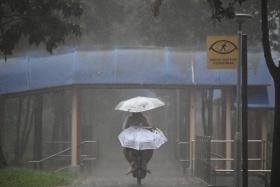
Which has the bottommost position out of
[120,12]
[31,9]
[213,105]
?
[213,105]

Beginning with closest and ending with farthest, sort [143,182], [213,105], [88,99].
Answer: [143,182] < [213,105] < [88,99]

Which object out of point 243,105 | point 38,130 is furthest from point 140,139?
point 38,130

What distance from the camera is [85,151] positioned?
23.3 m

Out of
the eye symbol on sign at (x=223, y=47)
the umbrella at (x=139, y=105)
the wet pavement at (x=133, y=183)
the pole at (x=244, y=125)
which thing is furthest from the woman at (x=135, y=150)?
the pole at (x=244, y=125)

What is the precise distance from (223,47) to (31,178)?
5.99 metres

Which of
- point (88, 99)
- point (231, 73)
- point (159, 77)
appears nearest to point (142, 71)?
point (159, 77)

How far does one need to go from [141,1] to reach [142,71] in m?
10.1

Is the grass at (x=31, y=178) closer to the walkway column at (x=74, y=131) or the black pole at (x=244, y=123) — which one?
the walkway column at (x=74, y=131)

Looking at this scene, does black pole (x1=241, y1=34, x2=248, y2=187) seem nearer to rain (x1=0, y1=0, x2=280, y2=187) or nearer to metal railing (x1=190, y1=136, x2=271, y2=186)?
rain (x1=0, y1=0, x2=280, y2=187)

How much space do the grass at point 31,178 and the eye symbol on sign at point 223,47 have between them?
5511 millimetres

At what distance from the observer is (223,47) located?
13953 mm

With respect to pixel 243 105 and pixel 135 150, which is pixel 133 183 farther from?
pixel 243 105

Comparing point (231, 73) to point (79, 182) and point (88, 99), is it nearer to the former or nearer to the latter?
point (79, 182)

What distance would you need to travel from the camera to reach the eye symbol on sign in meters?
13.9
